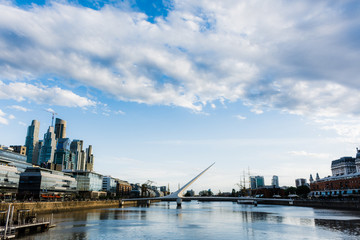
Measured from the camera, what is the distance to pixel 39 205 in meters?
59.5

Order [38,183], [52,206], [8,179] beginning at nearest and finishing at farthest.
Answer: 1. [52,206]
2. [8,179]
3. [38,183]

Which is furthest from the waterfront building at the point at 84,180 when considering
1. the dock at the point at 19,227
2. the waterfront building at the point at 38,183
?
the dock at the point at 19,227

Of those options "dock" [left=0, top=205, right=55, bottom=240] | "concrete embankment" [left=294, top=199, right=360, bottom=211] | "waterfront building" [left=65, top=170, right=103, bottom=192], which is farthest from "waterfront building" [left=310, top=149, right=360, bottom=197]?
"waterfront building" [left=65, top=170, right=103, bottom=192]

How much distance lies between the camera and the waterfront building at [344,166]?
506 feet


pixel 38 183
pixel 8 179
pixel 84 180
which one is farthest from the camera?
pixel 84 180

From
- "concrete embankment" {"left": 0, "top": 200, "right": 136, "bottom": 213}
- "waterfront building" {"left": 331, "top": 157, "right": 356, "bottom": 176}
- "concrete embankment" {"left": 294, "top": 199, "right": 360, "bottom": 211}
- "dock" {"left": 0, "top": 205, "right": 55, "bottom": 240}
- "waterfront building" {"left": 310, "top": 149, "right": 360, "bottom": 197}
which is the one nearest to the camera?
"dock" {"left": 0, "top": 205, "right": 55, "bottom": 240}

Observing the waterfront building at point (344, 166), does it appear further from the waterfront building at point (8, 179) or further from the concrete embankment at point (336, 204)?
the waterfront building at point (8, 179)

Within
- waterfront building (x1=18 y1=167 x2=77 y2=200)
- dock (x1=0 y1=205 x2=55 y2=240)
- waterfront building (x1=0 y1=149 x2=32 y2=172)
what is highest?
waterfront building (x1=0 y1=149 x2=32 y2=172)

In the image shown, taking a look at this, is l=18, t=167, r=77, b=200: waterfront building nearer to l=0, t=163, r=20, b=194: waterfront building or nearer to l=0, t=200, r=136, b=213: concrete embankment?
l=0, t=163, r=20, b=194: waterfront building

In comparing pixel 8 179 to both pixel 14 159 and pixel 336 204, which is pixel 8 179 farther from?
pixel 336 204

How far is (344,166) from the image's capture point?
156000mm

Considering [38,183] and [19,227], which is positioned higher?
[38,183]

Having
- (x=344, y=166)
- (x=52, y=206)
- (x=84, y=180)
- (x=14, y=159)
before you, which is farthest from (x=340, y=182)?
(x=14, y=159)

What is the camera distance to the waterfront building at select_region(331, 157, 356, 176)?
6068 inches
